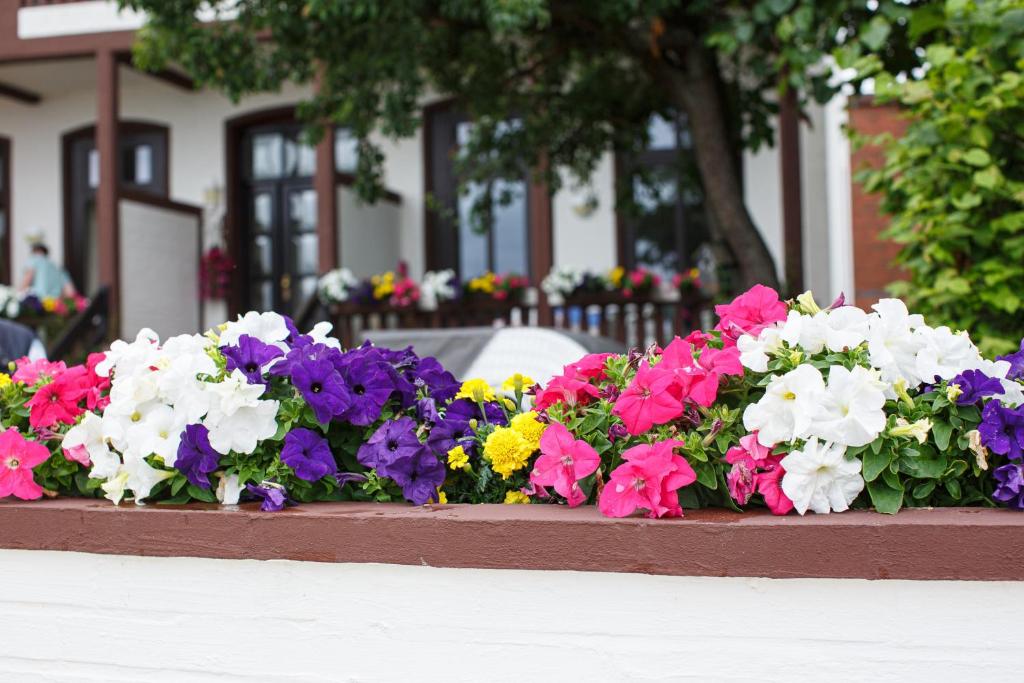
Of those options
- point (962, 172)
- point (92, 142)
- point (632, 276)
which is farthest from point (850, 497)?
point (92, 142)

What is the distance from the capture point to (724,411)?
1.57 metres

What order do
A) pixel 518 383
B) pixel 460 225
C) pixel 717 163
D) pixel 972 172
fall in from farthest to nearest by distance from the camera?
pixel 460 225
pixel 717 163
pixel 972 172
pixel 518 383

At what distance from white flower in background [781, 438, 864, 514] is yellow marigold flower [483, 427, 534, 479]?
421 millimetres

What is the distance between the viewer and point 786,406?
1522 mm

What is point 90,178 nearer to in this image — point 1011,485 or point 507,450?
point 507,450

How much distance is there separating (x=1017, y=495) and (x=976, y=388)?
16 cm

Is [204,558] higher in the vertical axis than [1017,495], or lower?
lower

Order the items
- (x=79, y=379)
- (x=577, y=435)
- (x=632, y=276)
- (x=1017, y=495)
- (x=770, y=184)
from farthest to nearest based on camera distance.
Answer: (x=770, y=184), (x=632, y=276), (x=79, y=379), (x=577, y=435), (x=1017, y=495)

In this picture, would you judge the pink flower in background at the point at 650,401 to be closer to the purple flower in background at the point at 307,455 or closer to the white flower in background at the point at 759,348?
the white flower in background at the point at 759,348

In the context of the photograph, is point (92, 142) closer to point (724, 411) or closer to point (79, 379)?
point (79, 379)

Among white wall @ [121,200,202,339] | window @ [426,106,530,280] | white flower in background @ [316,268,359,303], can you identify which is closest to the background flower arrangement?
white flower in background @ [316,268,359,303]

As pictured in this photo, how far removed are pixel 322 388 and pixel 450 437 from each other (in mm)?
234

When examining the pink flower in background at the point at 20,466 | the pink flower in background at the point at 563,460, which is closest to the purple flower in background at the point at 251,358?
the pink flower in background at the point at 20,466

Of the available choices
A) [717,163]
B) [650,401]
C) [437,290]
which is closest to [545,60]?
[717,163]
